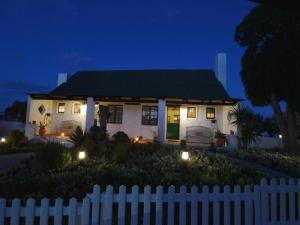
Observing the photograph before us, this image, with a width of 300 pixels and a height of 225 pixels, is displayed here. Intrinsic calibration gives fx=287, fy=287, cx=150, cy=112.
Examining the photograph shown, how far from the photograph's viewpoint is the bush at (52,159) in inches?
313

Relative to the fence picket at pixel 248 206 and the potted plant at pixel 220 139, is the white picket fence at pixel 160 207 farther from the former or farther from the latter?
the potted plant at pixel 220 139

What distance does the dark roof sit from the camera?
18.7 meters

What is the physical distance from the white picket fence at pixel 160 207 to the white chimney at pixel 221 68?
16166 millimetres

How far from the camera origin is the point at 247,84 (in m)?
13.9

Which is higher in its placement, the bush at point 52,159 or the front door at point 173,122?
Result: the front door at point 173,122

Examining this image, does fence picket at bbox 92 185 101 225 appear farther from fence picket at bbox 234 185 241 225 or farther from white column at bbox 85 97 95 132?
white column at bbox 85 97 95 132

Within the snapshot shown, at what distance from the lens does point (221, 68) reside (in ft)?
66.6

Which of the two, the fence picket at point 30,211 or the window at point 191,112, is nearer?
the fence picket at point 30,211

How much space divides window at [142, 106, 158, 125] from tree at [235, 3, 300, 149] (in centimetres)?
754

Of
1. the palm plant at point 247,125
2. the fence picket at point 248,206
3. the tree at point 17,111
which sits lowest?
the fence picket at point 248,206

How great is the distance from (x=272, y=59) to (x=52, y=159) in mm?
9568

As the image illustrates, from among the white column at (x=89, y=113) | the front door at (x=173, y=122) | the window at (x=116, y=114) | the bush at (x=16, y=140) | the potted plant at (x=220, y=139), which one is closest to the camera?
the bush at (x=16, y=140)

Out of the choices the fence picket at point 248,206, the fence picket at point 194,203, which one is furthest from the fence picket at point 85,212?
the fence picket at point 248,206

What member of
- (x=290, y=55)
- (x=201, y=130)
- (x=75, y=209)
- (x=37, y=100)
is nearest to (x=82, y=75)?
(x=37, y=100)
